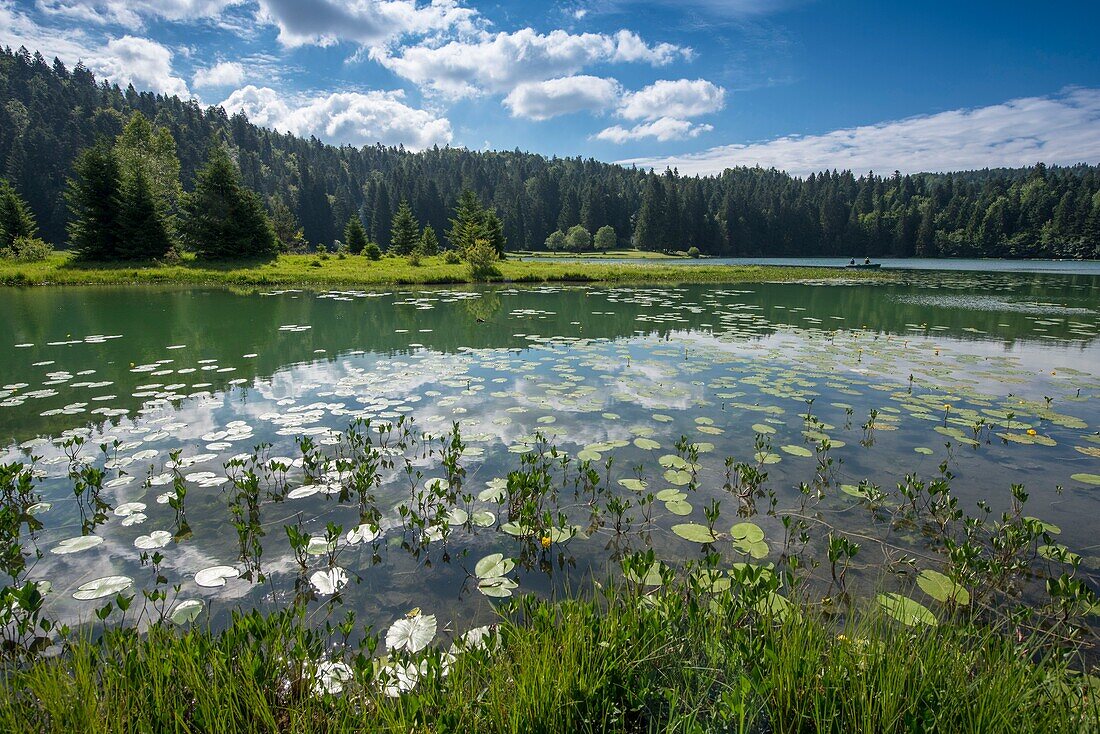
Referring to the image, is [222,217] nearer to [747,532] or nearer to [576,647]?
[747,532]

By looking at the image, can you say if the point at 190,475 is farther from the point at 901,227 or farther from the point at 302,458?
the point at 901,227

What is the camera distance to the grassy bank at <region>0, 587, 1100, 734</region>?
2.04 meters

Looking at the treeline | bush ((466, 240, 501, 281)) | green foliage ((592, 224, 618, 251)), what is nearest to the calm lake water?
bush ((466, 240, 501, 281))

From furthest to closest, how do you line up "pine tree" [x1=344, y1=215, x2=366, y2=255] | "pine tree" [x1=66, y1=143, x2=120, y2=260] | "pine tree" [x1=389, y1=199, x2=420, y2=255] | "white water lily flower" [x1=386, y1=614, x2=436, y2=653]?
"pine tree" [x1=389, y1=199, x2=420, y2=255]
"pine tree" [x1=344, y1=215, x2=366, y2=255]
"pine tree" [x1=66, y1=143, x2=120, y2=260]
"white water lily flower" [x1=386, y1=614, x2=436, y2=653]

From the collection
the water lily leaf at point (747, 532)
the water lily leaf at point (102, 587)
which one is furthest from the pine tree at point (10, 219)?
the water lily leaf at point (747, 532)

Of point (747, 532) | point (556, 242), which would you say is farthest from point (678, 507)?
point (556, 242)

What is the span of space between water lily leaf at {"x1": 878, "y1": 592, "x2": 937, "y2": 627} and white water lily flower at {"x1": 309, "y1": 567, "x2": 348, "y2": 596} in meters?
3.82

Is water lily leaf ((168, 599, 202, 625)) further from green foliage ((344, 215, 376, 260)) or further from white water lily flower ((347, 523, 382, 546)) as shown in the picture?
green foliage ((344, 215, 376, 260))

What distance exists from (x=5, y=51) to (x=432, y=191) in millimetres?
128737

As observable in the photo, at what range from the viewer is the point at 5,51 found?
12988 centimetres

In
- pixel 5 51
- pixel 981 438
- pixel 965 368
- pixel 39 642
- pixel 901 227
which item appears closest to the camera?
pixel 39 642

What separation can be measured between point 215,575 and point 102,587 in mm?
741

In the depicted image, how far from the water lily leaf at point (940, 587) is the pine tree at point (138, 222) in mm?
48082

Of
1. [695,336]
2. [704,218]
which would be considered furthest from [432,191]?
[695,336]
